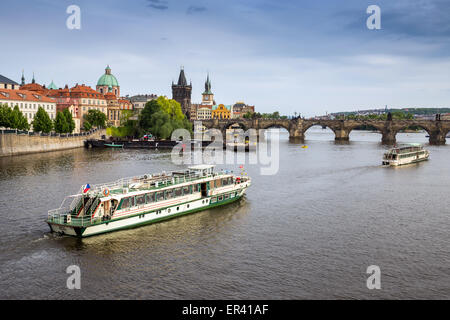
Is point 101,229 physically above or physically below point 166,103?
below

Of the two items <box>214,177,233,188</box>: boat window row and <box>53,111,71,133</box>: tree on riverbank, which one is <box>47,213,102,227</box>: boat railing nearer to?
<box>214,177,233,188</box>: boat window row

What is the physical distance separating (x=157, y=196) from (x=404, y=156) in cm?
6739

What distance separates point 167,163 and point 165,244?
178 ft

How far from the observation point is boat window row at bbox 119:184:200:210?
38281 millimetres

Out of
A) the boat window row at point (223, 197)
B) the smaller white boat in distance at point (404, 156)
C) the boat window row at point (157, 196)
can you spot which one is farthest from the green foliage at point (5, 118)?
the smaller white boat in distance at point (404, 156)

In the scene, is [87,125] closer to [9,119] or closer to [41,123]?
[41,123]

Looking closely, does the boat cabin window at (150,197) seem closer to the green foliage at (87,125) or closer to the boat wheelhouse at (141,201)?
the boat wheelhouse at (141,201)

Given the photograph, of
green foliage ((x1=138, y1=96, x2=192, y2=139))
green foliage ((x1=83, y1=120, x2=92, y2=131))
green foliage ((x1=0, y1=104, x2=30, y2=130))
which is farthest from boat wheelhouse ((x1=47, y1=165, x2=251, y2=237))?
green foliage ((x1=83, y1=120, x2=92, y2=131))

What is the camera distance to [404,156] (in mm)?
91875

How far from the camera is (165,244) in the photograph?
3453 cm
